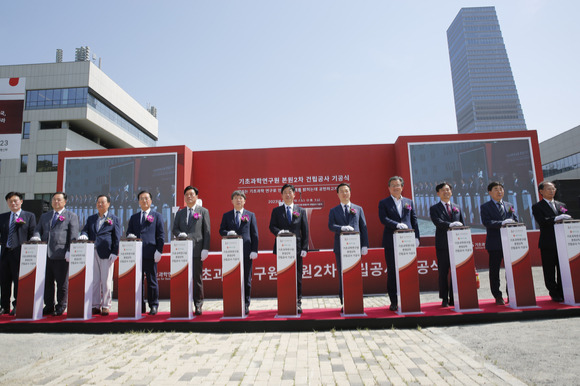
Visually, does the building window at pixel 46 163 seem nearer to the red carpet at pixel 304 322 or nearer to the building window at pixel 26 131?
the building window at pixel 26 131

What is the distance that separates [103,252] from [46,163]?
2520 cm

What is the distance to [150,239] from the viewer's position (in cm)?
418

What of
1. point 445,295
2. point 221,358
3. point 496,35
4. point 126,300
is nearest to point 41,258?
point 126,300

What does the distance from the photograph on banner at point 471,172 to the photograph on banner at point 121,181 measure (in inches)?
266

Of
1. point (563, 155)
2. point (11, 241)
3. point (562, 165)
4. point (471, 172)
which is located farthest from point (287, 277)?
point (562, 165)

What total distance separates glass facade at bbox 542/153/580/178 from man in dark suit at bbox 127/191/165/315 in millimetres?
31841

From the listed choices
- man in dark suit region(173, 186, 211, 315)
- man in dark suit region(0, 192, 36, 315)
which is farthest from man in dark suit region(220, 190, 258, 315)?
man in dark suit region(0, 192, 36, 315)

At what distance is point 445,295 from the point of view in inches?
160

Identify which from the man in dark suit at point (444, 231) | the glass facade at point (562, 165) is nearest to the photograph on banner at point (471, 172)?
the man in dark suit at point (444, 231)

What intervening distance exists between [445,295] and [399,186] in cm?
141

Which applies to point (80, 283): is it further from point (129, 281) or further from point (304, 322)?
point (304, 322)

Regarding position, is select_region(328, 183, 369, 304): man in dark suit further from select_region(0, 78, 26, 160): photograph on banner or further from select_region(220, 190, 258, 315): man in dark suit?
select_region(0, 78, 26, 160): photograph on banner

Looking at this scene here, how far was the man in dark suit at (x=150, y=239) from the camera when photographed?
4.12 m

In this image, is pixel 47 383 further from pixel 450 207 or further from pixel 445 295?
pixel 450 207
